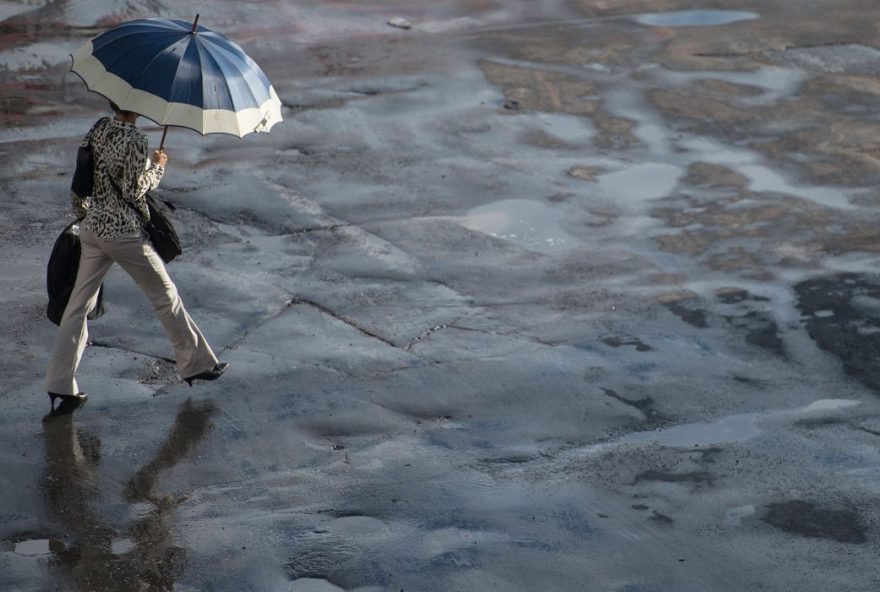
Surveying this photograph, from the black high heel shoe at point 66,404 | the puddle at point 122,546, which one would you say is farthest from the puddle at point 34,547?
the black high heel shoe at point 66,404

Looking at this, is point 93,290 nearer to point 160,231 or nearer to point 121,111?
point 160,231

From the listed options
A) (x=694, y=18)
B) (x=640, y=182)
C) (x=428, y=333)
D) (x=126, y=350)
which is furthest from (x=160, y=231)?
(x=694, y=18)

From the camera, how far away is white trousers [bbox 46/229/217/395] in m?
7.39

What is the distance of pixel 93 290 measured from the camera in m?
7.50

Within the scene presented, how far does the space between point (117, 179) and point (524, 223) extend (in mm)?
4844

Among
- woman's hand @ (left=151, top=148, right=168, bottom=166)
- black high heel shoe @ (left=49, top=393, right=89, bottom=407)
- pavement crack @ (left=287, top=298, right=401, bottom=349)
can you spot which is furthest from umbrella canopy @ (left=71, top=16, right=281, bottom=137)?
pavement crack @ (left=287, top=298, right=401, bottom=349)

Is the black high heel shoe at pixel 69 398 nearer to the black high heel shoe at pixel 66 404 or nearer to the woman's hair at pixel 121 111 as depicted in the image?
the black high heel shoe at pixel 66 404

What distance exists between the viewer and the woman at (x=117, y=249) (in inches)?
281

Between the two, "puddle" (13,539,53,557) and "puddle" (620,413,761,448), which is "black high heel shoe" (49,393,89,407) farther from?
"puddle" (620,413,761,448)

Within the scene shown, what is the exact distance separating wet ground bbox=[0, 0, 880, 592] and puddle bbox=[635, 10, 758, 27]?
1858mm

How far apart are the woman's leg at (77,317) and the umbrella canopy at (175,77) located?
0.99 meters

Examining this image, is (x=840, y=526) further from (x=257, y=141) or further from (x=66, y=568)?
(x=257, y=141)

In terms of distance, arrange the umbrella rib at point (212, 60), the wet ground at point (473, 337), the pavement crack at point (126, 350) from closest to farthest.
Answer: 1. the wet ground at point (473, 337)
2. the umbrella rib at point (212, 60)
3. the pavement crack at point (126, 350)

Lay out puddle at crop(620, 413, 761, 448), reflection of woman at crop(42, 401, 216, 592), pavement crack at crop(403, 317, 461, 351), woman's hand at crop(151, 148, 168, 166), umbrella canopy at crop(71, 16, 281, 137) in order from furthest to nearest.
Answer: pavement crack at crop(403, 317, 461, 351) → puddle at crop(620, 413, 761, 448) → woman's hand at crop(151, 148, 168, 166) → umbrella canopy at crop(71, 16, 281, 137) → reflection of woman at crop(42, 401, 216, 592)
